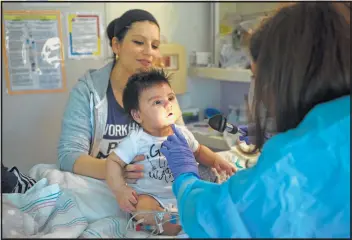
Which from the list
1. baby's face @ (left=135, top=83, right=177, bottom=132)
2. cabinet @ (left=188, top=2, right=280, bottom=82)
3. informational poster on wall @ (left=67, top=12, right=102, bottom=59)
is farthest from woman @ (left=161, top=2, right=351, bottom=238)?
informational poster on wall @ (left=67, top=12, right=102, bottom=59)

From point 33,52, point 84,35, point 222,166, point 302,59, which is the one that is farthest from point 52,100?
point 302,59

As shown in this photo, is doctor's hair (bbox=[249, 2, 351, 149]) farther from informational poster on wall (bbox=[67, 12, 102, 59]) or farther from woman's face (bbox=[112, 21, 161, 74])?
informational poster on wall (bbox=[67, 12, 102, 59])

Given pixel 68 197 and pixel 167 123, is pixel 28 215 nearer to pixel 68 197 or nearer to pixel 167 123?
pixel 68 197

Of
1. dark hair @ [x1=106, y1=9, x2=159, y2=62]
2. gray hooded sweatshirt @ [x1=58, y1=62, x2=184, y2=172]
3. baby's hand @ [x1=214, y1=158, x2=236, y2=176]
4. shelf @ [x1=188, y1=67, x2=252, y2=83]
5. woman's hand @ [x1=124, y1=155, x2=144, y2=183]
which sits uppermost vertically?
dark hair @ [x1=106, y1=9, x2=159, y2=62]

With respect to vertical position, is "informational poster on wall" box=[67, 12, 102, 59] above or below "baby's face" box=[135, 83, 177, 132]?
above

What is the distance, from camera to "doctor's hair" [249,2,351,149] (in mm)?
755

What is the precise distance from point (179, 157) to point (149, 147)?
13.3 inches

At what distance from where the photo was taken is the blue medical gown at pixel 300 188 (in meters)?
0.70

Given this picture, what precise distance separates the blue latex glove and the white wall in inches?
50.7

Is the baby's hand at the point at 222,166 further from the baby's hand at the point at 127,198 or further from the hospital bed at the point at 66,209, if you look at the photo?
the baby's hand at the point at 127,198

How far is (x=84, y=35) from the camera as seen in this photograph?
2336 mm

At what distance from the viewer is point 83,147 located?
1.62 metres

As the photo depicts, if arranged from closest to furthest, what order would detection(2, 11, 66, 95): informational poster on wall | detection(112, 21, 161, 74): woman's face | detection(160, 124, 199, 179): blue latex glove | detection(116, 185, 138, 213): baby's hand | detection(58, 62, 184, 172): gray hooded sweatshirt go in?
detection(160, 124, 199, 179): blue latex glove < detection(116, 185, 138, 213): baby's hand < detection(58, 62, 184, 172): gray hooded sweatshirt < detection(112, 21, 161, 74): woman's face < detection(2, 11, 66, 95): informational poster on wall

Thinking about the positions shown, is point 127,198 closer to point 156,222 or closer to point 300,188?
point 156,222
